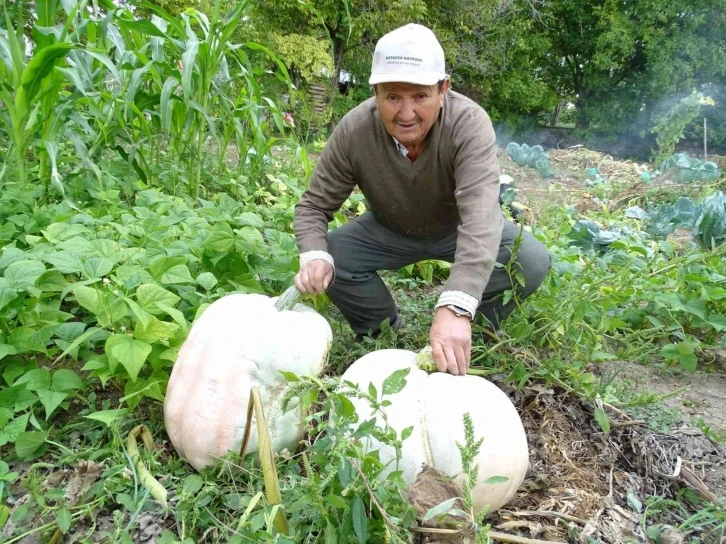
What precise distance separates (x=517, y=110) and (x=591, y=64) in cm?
286

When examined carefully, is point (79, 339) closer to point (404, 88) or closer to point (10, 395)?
point (10, 395)

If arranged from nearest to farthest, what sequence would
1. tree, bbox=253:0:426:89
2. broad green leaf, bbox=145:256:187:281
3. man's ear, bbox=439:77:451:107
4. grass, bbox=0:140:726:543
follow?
grass, bbox=0:140:726:543, broad green leaf, bbox=145:256:187:281, man's ear, bbox=439:77:451:107, tree, bbox=253:0:426:89

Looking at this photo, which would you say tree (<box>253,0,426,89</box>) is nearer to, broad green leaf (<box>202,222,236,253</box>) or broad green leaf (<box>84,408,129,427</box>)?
broad green leaf (<box>202,222,236,253</box>)

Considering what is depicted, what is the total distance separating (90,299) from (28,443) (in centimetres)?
44

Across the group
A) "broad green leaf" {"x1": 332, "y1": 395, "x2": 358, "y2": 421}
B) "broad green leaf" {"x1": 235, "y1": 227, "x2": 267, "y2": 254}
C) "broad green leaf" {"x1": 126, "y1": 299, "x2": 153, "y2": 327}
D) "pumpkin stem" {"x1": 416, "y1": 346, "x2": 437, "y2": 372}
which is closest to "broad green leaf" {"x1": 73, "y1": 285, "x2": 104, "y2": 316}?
"broad green leaf" {"x1": 126, "y1": 299, "x2": 153, "y2": 327}

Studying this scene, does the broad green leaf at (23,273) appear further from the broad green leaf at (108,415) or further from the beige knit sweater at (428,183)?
the beige knit sweater at (428,183)

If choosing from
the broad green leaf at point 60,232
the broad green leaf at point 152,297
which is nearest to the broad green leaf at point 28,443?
the broad green leaf at point 152,297

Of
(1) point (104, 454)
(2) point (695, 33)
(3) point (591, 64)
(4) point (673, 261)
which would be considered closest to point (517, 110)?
(3) point (591, 64)

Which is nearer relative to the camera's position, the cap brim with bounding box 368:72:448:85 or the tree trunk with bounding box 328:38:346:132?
the cap brim with bounding box 368:72:448:85

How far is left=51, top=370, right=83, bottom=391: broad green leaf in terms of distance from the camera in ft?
5.65

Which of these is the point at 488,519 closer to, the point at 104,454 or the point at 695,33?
the point at 104,454

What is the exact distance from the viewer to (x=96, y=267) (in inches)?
72.6

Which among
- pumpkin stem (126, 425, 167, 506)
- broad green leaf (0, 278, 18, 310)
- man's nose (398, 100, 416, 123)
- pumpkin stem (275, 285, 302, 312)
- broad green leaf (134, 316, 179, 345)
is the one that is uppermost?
man's nose (398, 100, 416, 123)

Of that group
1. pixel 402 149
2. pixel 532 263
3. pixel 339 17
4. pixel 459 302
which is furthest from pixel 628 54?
pixel 459 302
